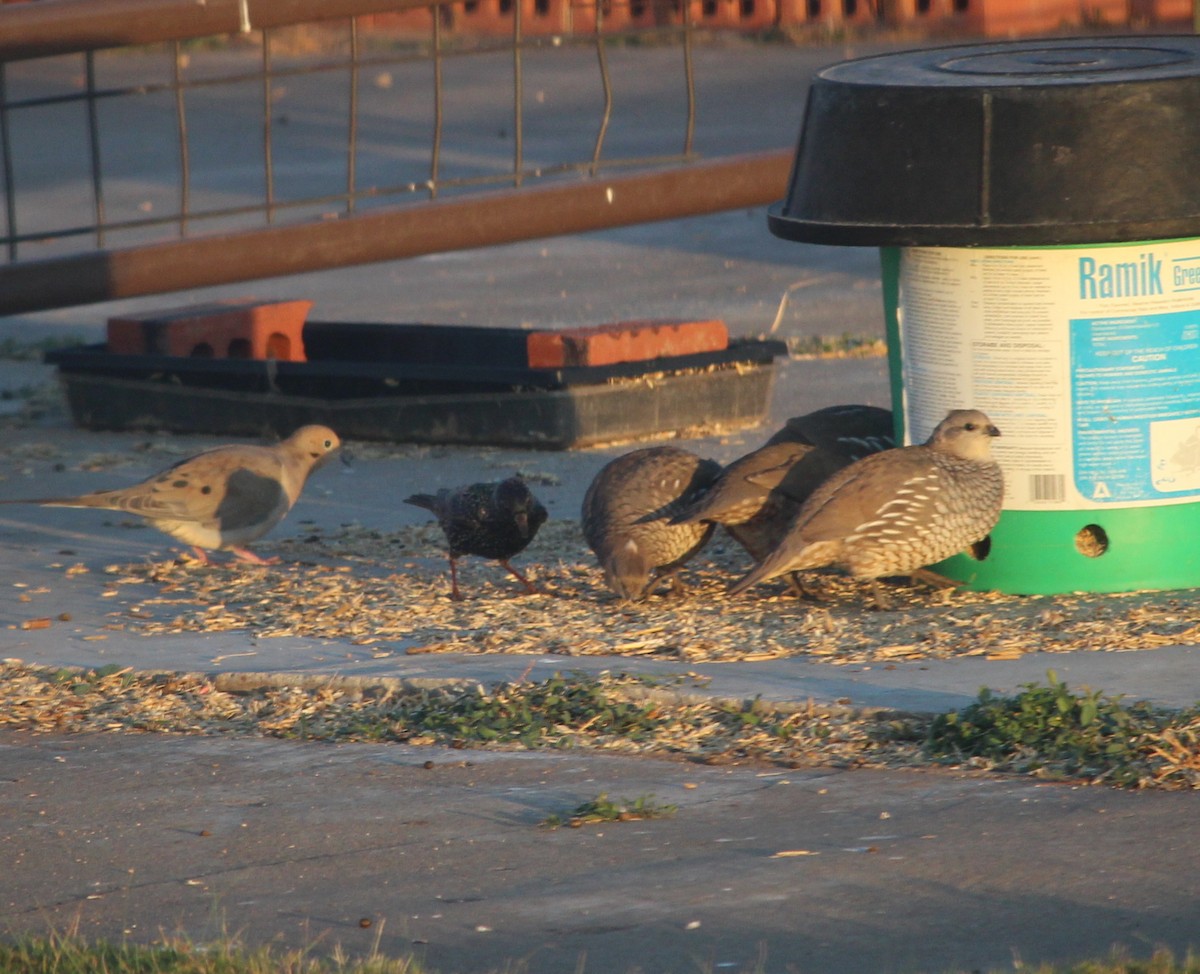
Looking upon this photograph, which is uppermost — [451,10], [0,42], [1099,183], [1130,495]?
[451,10]

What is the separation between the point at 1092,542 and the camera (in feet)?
23.4

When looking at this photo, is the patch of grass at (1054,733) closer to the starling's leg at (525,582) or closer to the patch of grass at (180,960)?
the patch of grass at (180,960)

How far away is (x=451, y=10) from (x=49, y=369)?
46.5ft

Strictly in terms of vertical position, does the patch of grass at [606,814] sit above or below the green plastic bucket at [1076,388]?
below

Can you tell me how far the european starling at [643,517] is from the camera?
7.25 metres

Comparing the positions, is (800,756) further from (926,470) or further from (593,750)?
(926,470)

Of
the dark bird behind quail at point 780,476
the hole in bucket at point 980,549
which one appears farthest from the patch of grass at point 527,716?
the hole in bucket at point 980,549

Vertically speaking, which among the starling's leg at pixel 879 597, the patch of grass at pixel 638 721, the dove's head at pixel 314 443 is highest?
the dove's head at pixel 314 443

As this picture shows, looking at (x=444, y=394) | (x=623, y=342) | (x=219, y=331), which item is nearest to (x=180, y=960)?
(x=444, y=394)

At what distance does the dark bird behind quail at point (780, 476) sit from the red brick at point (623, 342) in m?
2.38

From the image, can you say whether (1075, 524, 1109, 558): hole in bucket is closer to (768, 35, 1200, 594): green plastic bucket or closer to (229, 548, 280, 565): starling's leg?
(768, 35, 1200, 594): green plastic bucket

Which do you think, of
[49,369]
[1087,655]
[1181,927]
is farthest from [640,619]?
[49,369]

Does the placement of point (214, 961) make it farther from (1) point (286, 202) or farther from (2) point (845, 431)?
(1) point (286, 202)

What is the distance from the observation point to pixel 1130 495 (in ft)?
22.8
